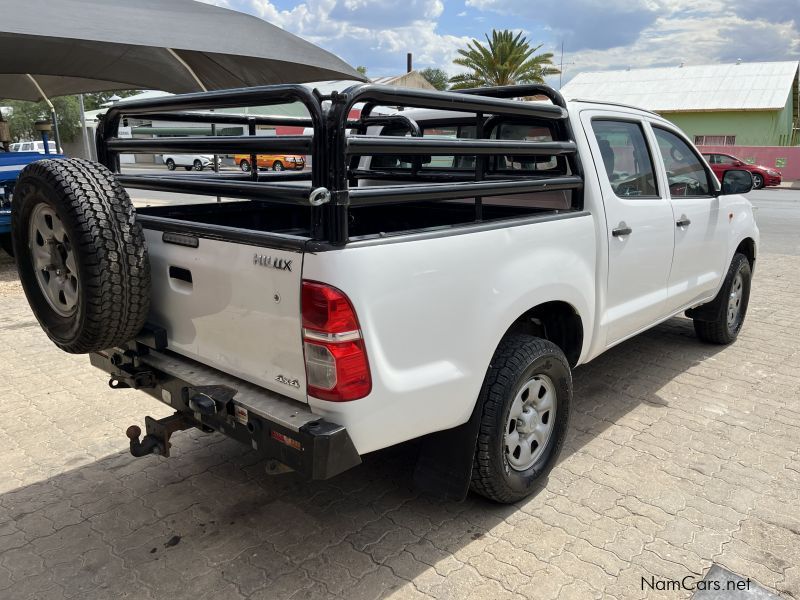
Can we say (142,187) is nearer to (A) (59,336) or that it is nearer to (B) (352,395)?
(A) (59,336)

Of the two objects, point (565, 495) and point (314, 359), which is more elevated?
point (314, 359)

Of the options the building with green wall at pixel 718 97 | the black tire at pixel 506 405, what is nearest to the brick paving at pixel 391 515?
the black tire at pixel 506 405

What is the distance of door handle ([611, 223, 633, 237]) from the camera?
3.43 meters

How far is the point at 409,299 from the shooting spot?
7.41 ft

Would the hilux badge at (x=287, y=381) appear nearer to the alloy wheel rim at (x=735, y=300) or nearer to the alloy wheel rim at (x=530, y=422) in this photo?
the alloy wheel rim at (x=530, y=422)

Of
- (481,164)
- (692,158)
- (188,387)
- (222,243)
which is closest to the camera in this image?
(222,243)

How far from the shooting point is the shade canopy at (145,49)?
21.1 ft

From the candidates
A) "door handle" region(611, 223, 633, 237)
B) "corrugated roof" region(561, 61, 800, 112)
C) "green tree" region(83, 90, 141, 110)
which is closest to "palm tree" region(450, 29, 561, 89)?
"corrugated roof" region(561, 61, 800, 112)

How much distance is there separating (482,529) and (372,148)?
183 centimetres

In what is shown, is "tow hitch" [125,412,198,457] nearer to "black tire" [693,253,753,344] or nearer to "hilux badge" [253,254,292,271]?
"hilux badge" [253,254,292,271]

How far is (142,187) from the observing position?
10.4 ft

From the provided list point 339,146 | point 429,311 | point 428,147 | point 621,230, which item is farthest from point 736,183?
point 339,146

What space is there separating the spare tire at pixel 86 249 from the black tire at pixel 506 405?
1.56m

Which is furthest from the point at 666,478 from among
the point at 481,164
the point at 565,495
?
the point at 481,164
